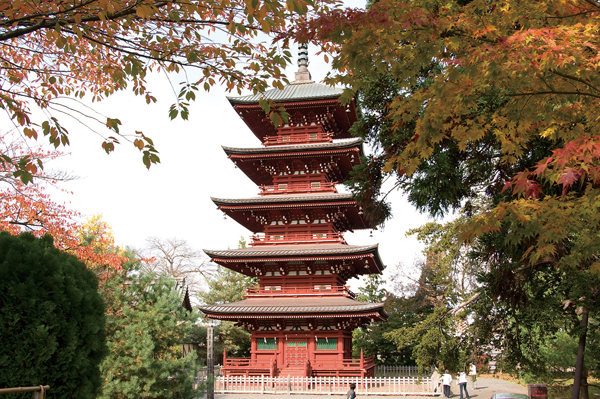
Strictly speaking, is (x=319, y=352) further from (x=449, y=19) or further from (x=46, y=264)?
(x=449, y=19)

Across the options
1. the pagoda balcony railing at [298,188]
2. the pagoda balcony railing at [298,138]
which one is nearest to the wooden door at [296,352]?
the pagoda balcony railing at [298,188]

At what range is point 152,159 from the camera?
5.39 m

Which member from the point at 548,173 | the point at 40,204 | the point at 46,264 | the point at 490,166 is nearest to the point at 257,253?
the point at 40,204

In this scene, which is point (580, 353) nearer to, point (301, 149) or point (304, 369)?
point (304, 369)

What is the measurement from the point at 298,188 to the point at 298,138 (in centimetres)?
258

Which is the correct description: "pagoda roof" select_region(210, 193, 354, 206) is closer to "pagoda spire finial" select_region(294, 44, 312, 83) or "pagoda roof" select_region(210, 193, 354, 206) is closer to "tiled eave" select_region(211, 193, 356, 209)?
"tiled eave" select_region(211, 193, 356, 209)

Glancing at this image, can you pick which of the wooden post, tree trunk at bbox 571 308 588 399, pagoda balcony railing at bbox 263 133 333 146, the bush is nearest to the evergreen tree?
the wooden post

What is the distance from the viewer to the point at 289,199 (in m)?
20.5

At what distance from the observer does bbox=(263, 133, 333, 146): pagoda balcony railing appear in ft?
72.2

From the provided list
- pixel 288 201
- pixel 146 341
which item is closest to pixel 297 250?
pixel 288 201

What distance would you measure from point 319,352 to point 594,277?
12.5m

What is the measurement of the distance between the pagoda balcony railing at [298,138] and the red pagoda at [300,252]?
0.17ft

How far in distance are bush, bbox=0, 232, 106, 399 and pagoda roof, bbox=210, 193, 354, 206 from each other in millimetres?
14633

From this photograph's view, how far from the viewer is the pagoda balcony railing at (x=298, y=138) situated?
2200 centimetres
